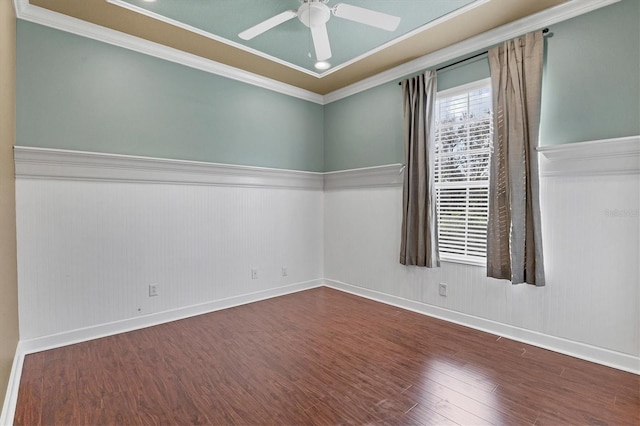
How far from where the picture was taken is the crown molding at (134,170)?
262 centimetres

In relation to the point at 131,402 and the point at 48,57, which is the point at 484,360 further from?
the point at 48,57

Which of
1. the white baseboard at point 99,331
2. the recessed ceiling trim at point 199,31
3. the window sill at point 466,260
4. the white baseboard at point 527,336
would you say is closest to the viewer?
the white baseboard at point 99,331

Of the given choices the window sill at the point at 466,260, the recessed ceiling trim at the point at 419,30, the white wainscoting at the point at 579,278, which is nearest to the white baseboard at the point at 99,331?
the window sill at the point at 466,260

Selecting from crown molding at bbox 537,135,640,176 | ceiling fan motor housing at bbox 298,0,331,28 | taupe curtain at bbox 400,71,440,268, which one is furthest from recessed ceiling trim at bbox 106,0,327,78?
crown molding at bbox 537,135,640,176

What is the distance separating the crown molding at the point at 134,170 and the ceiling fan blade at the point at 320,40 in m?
1.71

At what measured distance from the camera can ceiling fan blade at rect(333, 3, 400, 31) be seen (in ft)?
7.30

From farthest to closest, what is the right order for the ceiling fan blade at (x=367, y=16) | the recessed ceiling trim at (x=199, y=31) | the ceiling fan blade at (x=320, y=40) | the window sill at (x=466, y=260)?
1. the window sill at (x=466, y=260)
2. the recessed ceiling trim at (x=199, y=31)
3. the ceiling fan blade at (x=320, y=40)
4. the ceiling fan blade at (x=367, y=16)

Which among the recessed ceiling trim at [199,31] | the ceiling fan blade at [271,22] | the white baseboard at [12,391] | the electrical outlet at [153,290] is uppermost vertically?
the recessed ceiling trim at [199,31]

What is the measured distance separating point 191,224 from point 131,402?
1892 millimetres

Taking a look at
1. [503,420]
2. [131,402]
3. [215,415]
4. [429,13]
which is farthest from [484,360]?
[429,13]

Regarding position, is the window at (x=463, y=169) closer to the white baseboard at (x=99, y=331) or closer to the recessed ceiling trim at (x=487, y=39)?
the recessed ceiling trim at (x=487, y=39)

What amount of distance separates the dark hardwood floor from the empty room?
2 cm

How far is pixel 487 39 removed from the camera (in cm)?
301

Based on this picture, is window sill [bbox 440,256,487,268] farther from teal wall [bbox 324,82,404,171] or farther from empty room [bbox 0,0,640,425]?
teal wall [bbox 324,82,404,171]
